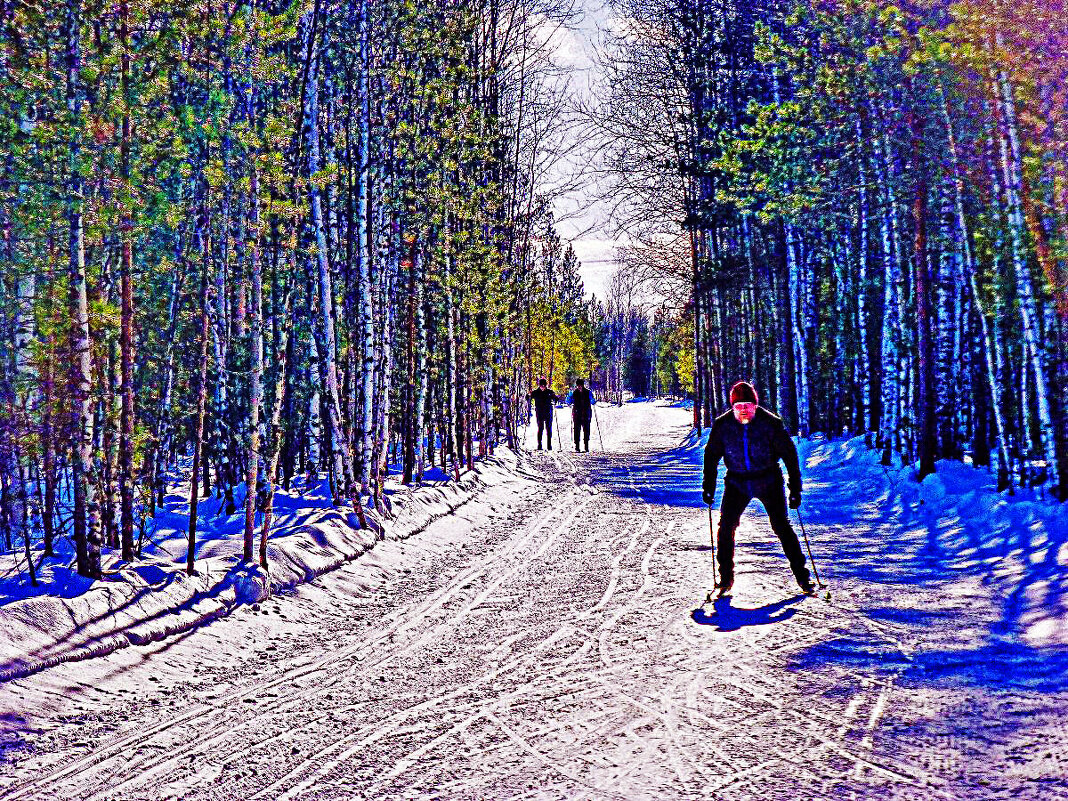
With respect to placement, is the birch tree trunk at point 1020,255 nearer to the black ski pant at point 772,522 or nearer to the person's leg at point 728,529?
the black ski pant at point 772,522

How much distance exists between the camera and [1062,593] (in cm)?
798

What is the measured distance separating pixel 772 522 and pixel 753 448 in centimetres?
76

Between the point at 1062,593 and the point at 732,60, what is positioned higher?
the point at 732,60

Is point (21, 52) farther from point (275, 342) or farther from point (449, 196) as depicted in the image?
point (449, 196)

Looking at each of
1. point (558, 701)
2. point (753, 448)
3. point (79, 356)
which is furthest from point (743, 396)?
point (79, 356)

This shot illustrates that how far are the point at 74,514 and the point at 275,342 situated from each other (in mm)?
3579

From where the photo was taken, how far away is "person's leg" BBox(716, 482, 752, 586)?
902 cm

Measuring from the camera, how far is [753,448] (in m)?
9.09

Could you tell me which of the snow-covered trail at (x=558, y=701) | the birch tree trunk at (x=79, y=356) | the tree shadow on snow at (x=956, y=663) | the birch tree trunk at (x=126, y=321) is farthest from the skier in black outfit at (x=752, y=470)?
the birch tree trunk at (x=79, y=356)

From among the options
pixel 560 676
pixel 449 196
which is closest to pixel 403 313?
pixel 449 196

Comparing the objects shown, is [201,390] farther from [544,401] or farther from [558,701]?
[544,401]

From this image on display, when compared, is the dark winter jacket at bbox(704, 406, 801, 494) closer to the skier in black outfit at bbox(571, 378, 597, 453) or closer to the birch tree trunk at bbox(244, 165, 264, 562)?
the birch tree trunk at bbox(244, 165, 264, 562)

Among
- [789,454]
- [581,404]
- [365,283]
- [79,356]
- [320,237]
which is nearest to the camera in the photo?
[79,356]

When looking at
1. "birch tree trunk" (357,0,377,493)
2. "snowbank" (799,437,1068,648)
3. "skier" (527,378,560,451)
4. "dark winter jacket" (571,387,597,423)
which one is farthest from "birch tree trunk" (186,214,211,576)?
"skier" (527,378,560,451)
